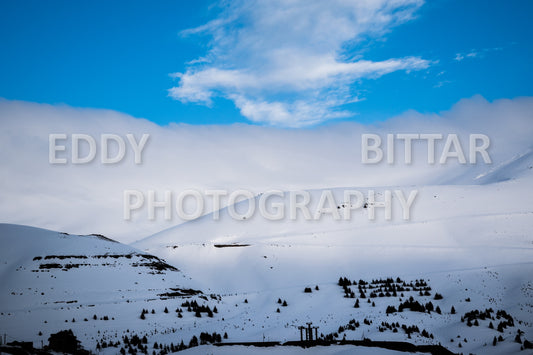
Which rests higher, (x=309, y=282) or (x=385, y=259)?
(x=385, y=259)

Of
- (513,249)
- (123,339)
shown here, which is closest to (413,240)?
(513,249)

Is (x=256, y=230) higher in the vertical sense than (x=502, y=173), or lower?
lower

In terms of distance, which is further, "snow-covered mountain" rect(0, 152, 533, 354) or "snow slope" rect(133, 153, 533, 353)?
"snow slope" rect(133, 153, 533, 353)

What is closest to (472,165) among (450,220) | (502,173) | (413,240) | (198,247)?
(502,173)

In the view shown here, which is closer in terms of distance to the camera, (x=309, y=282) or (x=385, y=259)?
(x=309, y=282)

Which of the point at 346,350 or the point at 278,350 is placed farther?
the point at 278,350

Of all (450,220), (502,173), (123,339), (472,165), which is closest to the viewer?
(123,339)

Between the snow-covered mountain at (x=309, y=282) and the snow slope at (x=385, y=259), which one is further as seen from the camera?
the snow slope at (x=385, y=259)

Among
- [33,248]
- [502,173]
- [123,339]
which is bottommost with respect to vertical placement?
[123,339]

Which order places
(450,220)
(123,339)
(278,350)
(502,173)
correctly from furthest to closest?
1. (502,173)
2. (450,220)
3. (123,339)
4. (278,350)

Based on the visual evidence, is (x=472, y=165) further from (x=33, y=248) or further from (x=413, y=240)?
(x=33, y=248)
